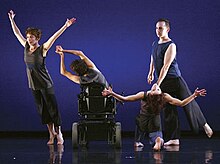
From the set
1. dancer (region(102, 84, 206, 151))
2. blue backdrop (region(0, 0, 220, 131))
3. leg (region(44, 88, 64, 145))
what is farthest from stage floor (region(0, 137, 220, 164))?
blue backdrop (region(0, 0, 220, 131))

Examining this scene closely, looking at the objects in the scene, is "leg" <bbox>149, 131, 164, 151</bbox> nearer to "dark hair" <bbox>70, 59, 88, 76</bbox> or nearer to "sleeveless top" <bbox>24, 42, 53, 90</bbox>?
"dark hair" <bbox>70, 59, 88, 76</bbox>

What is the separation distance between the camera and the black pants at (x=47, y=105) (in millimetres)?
6758

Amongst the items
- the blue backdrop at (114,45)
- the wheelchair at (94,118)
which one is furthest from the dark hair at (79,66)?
the blue backdrop at (114,45)

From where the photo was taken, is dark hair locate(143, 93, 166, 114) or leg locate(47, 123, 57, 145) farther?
leg locate(47, 123, 57, 145)

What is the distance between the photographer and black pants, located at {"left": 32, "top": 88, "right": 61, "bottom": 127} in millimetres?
6758

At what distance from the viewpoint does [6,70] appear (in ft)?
28.1

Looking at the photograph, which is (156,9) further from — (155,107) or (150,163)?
(150,163)

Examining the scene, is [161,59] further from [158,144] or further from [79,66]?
[158,144]

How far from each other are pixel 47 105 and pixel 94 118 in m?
0.82

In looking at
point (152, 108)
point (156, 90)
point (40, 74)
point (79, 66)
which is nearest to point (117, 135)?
point (152, 108)

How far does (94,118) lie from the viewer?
617 centimetres

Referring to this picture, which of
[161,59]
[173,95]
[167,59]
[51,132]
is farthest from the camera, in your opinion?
[51,132]

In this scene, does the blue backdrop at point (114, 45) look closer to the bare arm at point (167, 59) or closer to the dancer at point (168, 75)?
the dancer at point (168, 75)

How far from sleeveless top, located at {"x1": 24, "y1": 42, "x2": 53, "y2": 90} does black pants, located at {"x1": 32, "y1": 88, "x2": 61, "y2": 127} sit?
0.07 metres
